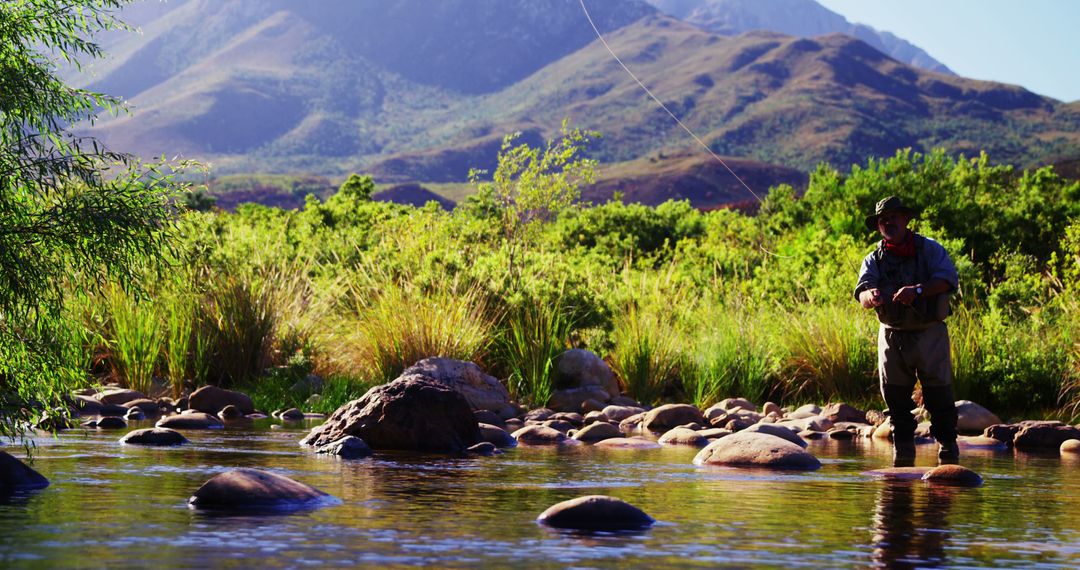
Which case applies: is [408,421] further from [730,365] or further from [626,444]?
[730,365]

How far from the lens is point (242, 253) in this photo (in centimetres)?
1758

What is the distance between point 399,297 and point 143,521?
9266mm

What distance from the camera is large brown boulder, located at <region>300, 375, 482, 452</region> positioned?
11180 mm

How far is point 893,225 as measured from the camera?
10727 millimetres

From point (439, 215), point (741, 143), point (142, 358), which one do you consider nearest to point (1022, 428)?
point (142, 358)

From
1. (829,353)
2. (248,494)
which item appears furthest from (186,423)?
(829,353)

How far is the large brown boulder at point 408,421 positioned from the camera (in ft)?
36.7

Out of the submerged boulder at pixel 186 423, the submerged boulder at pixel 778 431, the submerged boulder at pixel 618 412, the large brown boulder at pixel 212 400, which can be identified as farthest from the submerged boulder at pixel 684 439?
the large brown boulder at pixel 212 400

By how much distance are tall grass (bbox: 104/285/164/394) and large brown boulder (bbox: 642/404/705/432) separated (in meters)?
5.73

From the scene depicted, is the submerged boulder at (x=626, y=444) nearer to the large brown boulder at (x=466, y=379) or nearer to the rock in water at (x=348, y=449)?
the rock in water at (x=348, y=449)

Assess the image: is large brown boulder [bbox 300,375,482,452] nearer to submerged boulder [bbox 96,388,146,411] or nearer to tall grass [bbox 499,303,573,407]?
tall grass [bbox 499,303,573,407]

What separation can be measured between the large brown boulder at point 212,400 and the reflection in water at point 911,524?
26.1ft

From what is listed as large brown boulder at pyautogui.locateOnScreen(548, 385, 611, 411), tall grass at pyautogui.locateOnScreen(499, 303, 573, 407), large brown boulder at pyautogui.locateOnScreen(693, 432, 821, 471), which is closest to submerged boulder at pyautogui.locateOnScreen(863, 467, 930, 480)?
large brown boulder at pyautogui.locateOnScreen(693, 432, 821, 471)

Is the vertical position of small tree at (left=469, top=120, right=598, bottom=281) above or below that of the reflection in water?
above
